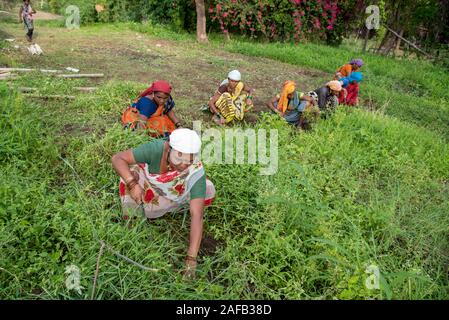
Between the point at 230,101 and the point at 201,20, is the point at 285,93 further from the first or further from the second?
the point at 201,20

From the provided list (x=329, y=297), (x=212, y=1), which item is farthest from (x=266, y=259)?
(x=212, y=1)

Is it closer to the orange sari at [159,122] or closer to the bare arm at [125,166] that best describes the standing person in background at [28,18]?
the orange sari at [159,122]

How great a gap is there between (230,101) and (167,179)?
2.66 m

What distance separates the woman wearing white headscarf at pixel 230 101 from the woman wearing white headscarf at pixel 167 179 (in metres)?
2.30

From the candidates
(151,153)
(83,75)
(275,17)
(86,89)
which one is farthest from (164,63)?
(151,153)

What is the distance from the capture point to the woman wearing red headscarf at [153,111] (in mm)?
4168

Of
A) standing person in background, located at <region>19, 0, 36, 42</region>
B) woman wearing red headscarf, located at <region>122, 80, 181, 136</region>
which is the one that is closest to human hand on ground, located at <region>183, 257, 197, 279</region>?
woman wearing red headscarf, located at <region>122, 80, 181, 136</region>

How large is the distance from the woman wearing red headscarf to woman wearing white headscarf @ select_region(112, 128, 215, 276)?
1.21 m

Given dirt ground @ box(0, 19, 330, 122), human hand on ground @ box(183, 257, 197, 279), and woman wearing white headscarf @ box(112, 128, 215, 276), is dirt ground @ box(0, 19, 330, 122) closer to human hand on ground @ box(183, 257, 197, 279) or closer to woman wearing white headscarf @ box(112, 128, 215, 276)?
woman wearing white headscarf @ box(112, 128, 215, 276)

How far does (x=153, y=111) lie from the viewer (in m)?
4.34

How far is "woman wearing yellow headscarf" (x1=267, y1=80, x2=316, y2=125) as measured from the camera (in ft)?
17.7

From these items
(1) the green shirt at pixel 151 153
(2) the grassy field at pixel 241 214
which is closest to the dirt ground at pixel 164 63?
(2) the grassy field at pixel 241 214

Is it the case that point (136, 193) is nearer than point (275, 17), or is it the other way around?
point (136, 193)
